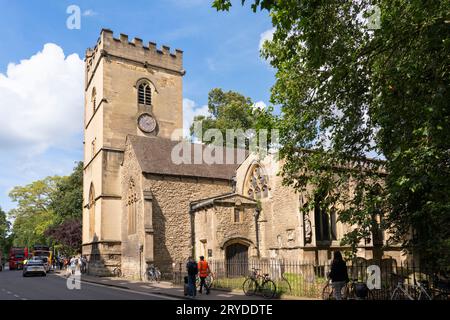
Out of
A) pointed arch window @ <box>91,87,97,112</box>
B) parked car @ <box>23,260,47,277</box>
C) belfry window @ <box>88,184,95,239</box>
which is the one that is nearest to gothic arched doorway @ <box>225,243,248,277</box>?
belfry window @ <box>88,184,95,239</box>

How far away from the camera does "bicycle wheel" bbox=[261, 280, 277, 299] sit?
15.5 m

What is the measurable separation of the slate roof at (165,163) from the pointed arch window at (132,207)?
2.11 m

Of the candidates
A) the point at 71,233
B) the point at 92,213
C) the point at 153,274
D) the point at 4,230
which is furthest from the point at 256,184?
the point at 4,230

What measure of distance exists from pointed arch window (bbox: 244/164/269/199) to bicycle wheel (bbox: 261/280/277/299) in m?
10.7

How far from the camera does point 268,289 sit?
639 inches

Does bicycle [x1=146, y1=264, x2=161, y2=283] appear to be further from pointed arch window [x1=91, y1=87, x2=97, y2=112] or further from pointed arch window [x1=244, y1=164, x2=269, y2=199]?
pointed arch window [x1=91, y1=87, x2=97, y2=112]

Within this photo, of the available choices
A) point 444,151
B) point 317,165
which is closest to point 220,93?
point 317,165

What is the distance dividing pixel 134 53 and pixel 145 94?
141 inches

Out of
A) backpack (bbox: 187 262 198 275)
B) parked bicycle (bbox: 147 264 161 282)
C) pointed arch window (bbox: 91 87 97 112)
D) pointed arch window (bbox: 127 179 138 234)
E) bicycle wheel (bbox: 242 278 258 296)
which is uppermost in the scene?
pointed arch window (bbox: 91 87 97 112)

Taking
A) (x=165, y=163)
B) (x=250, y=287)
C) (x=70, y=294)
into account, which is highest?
(x=165, y=163)

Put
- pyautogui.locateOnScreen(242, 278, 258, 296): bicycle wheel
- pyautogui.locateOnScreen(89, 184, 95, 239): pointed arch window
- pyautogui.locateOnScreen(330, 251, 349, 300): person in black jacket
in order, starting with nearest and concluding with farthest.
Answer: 1. pyautogui.locateOnScreen(330, 251, 349, 300): person in black jacket
2. pyautogui.locateOnScreen(242, 278, 258, 296): bicycle wheel
3. pyautogui.locateOnScreen(89, 184, 95, 239): pointed arch window

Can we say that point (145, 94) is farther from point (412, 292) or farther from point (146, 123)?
point (412, 292)

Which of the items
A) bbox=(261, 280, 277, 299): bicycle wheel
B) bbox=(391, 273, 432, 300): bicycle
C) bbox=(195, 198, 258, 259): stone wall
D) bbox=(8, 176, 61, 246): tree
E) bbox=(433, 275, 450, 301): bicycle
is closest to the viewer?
bbox=(391, 273, 432, 300): bicycle
